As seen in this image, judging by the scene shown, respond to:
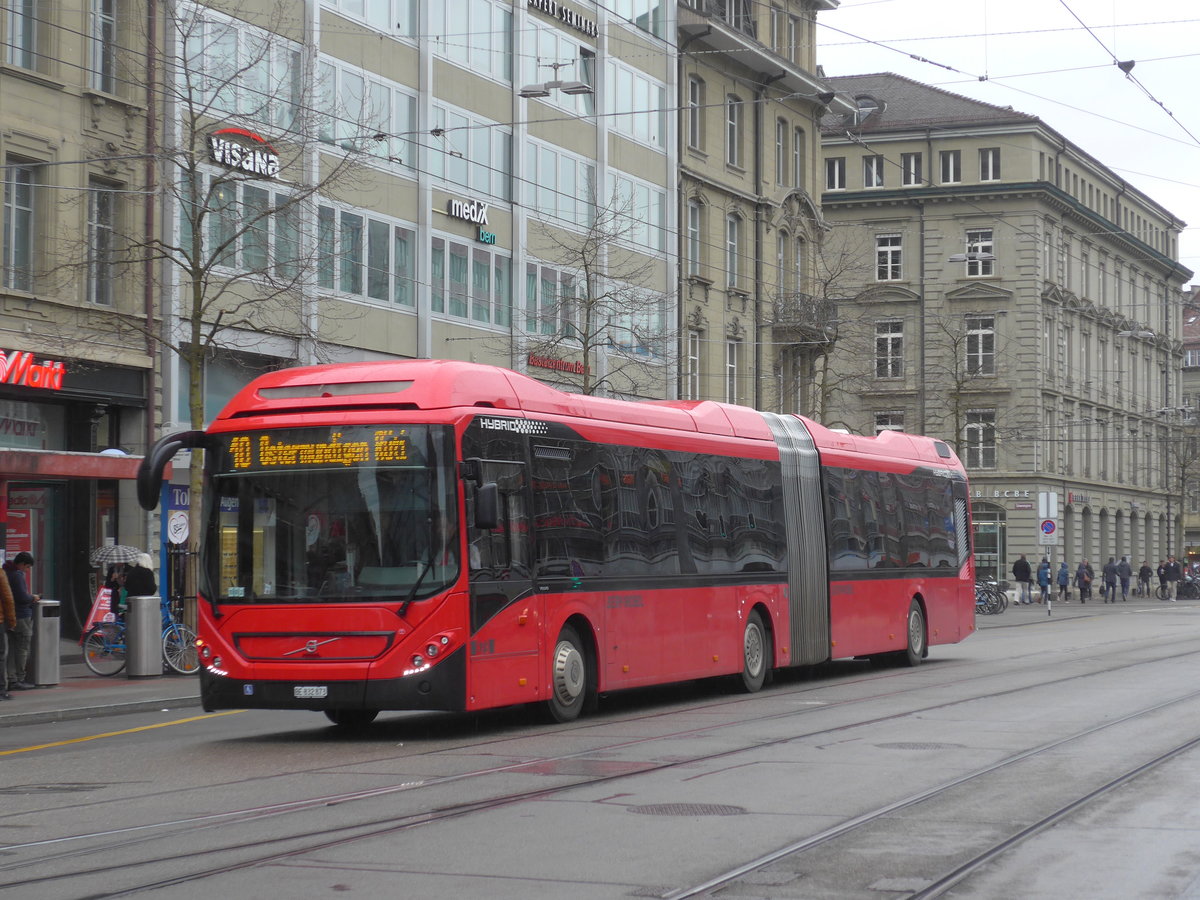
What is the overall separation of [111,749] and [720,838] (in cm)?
727

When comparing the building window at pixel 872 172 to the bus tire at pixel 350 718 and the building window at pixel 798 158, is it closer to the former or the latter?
the building window at pixel 798 158

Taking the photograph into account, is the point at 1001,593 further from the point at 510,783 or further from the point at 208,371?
the point at 510,783

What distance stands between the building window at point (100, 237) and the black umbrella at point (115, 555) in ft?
12.7

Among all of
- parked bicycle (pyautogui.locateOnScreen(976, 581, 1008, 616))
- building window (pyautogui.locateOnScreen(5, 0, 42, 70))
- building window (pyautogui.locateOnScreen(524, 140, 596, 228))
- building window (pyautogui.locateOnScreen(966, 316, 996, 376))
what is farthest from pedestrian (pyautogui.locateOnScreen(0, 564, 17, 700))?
building window (pyautogui.locateOnScreen(966, 316, 996, 376))

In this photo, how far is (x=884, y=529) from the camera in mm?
24281

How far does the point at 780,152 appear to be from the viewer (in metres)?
52.2

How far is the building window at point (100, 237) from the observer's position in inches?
1043

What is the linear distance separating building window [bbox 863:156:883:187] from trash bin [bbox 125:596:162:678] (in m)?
56.6

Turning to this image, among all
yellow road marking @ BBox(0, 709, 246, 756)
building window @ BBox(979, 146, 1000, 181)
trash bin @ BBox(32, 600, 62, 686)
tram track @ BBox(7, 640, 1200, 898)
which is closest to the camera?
tram track @ BBox(7, 640, 1200, 898)

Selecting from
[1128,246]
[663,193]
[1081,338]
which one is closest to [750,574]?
[663,193]

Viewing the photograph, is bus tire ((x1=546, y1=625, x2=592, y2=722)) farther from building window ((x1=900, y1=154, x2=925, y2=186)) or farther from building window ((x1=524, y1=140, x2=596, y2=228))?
building window ((x1=900, y1=154, x2=925, y2=186))

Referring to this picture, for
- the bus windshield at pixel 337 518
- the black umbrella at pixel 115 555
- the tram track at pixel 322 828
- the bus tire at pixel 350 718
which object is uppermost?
the bus windshield at pixel 337 518

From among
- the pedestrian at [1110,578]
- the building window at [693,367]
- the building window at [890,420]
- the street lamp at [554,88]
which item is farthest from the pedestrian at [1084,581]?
the street lamp at [554,88]

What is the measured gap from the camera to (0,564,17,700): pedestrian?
19781 mm
